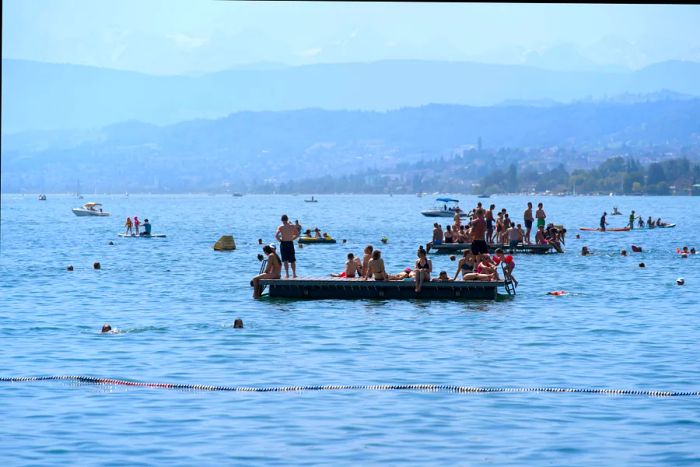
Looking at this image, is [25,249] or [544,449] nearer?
[544,449]

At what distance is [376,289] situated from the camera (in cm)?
3453

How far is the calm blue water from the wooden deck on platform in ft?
1.40

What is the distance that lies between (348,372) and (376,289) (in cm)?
1233

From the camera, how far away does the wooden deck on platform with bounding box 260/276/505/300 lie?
111 feet

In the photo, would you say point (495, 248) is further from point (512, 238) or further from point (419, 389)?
point (419, 389)

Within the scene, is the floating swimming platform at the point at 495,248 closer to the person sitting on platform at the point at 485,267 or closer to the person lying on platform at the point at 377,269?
the person sitting on platform at the point at 485,267

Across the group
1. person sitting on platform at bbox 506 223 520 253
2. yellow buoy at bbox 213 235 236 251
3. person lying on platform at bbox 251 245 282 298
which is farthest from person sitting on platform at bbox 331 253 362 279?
yellow buoy at bbox 213 235 236 251

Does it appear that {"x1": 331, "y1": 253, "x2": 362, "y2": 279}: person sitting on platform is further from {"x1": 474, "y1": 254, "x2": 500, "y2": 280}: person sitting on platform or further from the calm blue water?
{"x1": 474, "y1": 254, "x2": 500, "y2": 280}: person sitting on platform

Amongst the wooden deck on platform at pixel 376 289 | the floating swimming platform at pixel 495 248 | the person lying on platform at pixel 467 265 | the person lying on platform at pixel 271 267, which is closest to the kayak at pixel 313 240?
the floating swimming platform at pixel 495 248

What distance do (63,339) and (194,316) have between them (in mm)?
5747

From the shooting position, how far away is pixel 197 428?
1730 centimetres

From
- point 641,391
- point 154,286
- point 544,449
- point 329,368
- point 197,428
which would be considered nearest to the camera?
point 544,449

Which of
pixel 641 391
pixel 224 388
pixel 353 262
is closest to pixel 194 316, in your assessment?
pixel 353 262

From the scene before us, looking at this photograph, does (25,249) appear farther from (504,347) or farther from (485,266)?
(504,347)
